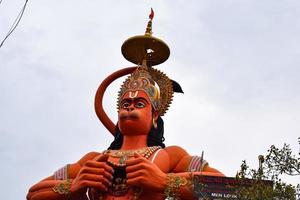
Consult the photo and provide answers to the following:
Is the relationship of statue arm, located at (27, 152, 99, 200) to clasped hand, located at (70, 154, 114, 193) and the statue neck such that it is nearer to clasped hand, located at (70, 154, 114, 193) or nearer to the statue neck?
clasped hand, located at (70, 154, 114, 193)

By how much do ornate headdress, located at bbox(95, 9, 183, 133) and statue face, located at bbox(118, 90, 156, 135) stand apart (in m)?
0.12

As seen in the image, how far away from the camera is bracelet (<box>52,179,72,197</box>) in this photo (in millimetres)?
7914

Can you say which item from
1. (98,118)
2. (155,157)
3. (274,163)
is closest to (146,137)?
(155,157)

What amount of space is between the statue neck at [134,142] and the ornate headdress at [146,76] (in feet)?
1.77

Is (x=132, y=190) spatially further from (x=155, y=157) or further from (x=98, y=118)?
(x=98, y=118)

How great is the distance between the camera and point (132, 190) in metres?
7.57

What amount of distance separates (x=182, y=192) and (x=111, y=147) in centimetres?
185

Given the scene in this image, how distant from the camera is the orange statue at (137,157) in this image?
743cm

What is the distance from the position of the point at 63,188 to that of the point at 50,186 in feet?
0.81

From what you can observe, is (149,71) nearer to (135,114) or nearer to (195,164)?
(135,114)

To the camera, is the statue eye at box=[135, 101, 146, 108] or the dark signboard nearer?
the dark signboard

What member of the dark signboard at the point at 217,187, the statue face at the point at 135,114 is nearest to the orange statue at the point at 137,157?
the statue face at the point at 135,114

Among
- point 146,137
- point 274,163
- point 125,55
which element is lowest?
point 274,163

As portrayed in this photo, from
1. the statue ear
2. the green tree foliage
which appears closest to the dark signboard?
the green tree foliage
